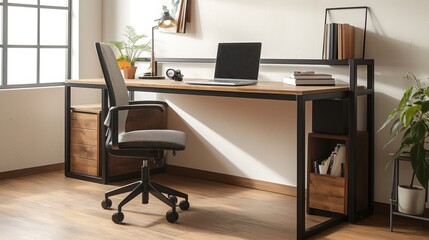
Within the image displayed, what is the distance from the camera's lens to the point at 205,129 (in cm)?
495

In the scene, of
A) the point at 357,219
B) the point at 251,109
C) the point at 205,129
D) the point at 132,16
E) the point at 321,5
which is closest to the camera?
the point at 357,219

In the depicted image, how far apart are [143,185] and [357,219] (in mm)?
1343

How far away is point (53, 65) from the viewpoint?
17.6 feet

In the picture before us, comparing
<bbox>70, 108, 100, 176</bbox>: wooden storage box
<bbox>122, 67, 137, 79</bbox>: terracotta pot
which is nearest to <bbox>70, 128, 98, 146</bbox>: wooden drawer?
<bbox>70, 108, 100, 176</bbox>: wooden storage box

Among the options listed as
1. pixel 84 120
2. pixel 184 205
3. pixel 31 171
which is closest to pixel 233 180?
pixel 184 205

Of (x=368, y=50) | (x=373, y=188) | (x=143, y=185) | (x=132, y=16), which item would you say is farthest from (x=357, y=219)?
(x=132, y=16)

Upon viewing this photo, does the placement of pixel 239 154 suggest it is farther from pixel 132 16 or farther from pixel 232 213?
pixel 132 16

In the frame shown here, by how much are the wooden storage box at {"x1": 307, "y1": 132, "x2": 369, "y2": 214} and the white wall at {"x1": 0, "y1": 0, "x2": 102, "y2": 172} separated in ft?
7.84

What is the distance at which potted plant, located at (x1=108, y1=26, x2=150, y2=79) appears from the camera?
16.4 ft

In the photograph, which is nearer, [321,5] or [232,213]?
[232,213]

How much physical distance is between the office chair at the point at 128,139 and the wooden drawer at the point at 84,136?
99cm

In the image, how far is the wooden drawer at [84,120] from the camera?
4.80 meters

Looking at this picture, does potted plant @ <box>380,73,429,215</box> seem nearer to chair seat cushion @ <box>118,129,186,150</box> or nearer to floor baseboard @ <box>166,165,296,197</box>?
floor baseboard @ <box>166,165,296,197</box>

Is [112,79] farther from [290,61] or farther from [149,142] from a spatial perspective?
[290,61]
